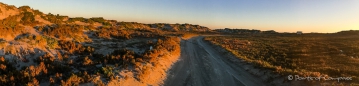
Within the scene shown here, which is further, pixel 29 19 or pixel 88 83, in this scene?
pixel 29 19

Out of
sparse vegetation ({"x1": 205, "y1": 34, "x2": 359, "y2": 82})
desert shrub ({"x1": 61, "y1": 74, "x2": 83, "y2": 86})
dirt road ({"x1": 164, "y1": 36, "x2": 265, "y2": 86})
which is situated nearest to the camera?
desert shrub ({"x1": 61, "y1": 74, "x2": 83, "y2": 86})

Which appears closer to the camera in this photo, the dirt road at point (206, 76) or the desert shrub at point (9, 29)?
the dirt road at point (206, 76)

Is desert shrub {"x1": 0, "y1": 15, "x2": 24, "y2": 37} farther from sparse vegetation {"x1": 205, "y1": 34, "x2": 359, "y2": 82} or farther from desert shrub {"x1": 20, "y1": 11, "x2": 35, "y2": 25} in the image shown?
sparse vegetation {"x1": 205, "y1": 34, "x2": 359, "y2": 82}

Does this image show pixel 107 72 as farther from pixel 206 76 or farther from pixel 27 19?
pixel 27 19

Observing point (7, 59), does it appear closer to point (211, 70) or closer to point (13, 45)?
point (13, 45)

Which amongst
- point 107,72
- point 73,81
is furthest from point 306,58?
point 73,81

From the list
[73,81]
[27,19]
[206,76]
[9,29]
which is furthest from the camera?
[27,19]

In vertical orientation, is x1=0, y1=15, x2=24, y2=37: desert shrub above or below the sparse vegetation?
above

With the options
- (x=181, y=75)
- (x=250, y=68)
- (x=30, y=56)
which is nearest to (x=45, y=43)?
(x=30, y=56)

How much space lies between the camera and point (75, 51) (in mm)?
22484

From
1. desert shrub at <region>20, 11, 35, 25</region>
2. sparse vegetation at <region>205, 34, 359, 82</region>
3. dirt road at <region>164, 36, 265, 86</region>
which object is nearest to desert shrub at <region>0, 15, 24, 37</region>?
desert shrub at <region>20, 11, 35, 25</region>

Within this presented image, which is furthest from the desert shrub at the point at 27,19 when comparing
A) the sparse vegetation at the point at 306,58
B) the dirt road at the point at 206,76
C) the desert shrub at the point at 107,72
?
the sparse vegetation at the point at 306,58

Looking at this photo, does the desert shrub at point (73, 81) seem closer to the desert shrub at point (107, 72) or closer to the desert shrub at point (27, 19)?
the desert shrub at point (107, 72)

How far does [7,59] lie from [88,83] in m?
7.94
